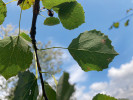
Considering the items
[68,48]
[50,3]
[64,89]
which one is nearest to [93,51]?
[68,48]

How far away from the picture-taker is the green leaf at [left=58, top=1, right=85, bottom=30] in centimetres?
49

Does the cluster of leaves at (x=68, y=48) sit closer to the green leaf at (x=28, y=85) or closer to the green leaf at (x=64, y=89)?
the green leaf at (x=28, y=85)

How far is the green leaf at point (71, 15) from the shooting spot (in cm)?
49

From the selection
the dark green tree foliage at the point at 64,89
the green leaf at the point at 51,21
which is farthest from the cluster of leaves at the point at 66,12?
the dark green tree foliage at the point at 64,89

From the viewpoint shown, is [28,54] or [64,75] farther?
[28,54]

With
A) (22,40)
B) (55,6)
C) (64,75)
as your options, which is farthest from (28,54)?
(64,75)

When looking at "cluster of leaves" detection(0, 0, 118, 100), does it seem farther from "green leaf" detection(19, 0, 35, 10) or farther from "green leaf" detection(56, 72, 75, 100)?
"green leaf" detection(56, 72, 75, 100)

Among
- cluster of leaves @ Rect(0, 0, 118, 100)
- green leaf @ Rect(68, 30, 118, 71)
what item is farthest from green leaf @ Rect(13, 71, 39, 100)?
green leaf @ Rect(68, 30, 118, 71)

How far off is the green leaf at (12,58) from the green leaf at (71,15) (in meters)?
0.14

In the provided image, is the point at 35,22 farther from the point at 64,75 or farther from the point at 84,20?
the point at 64,75

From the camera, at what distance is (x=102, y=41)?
0.48 m

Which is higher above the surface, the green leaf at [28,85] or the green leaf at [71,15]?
the green leaf at [71,15]

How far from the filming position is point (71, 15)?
19.9 inches

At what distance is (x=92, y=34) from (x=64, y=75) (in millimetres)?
312
